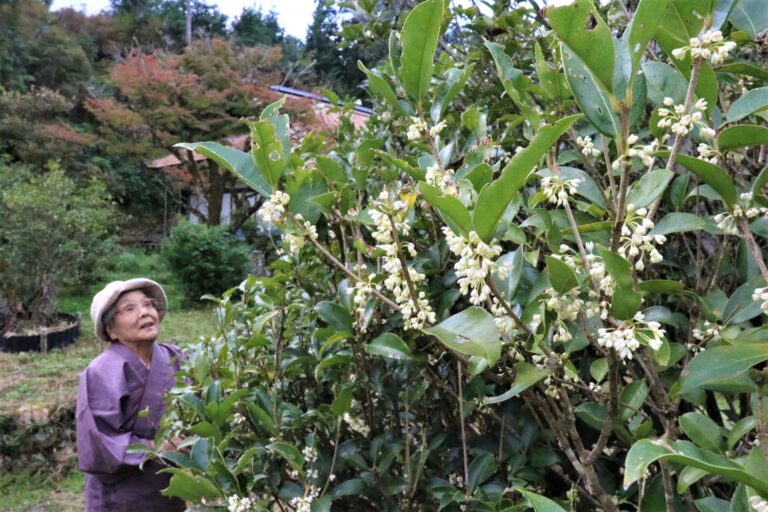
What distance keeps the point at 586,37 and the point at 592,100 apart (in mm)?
82

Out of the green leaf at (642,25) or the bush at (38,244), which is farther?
the bush at (38,244)

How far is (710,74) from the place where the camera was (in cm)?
64

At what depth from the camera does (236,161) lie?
79cm

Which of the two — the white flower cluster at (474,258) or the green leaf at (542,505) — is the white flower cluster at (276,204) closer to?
the white flower cluster at (474,258)

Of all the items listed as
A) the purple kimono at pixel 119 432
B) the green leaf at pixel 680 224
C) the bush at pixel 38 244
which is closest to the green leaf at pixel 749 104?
the green leaf at pixel 680 224

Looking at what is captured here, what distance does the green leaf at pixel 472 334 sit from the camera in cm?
57

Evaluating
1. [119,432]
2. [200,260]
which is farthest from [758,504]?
[200,260]

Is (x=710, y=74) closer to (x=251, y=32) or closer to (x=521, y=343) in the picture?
(x=521, y=343)

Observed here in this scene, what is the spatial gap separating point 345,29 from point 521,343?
1.23m

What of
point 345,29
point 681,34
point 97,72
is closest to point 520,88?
point 681,34

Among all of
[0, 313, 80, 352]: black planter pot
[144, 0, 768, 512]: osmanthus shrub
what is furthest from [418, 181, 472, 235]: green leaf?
[0, 313, 80, 352]: black planter pot

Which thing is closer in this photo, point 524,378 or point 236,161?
point 524,378

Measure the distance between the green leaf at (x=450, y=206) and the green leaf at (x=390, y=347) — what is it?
0.93 feet

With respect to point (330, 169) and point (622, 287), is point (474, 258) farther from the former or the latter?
point (330, 169)
